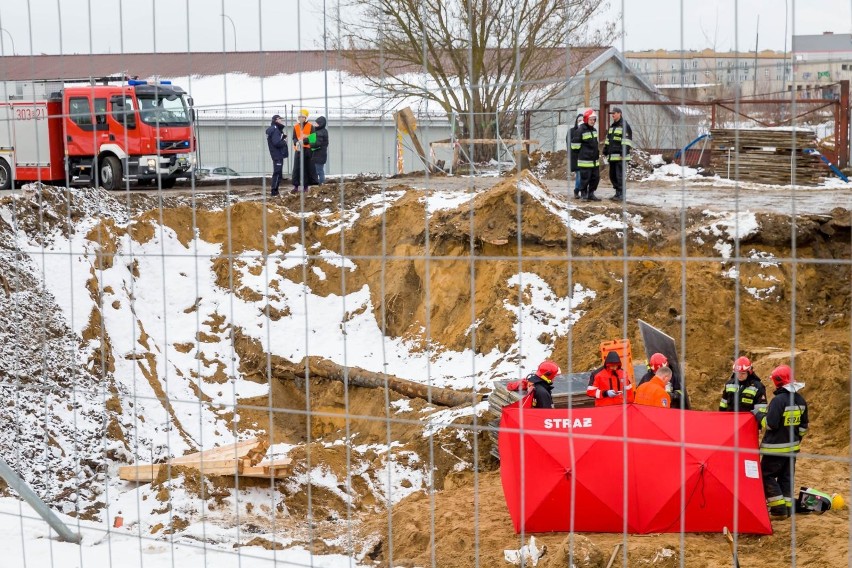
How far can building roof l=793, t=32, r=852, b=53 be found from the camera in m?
3.49

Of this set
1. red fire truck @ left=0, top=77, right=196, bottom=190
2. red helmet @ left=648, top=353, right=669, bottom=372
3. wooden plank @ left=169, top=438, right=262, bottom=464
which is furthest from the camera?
red fire truck @ left=0, top=77, right=196, bottom=190

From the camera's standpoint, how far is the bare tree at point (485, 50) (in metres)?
5.66

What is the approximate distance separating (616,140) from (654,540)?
7.68m

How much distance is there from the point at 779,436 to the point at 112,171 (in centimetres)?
1338

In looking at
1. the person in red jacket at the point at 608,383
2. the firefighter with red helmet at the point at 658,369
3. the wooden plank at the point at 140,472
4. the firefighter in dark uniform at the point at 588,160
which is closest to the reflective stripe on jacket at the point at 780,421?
the firefighter with red helmet at the point at 658,369

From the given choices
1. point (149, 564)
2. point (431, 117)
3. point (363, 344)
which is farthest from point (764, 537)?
point (363, 344)

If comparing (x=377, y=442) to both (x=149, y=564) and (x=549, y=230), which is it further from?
(x=149, y=564)

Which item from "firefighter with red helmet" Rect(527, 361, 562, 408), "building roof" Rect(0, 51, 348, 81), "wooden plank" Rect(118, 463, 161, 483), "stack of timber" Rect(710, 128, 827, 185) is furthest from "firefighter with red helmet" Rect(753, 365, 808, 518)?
"stack of timber" Rect(710, 128, 827, 185)

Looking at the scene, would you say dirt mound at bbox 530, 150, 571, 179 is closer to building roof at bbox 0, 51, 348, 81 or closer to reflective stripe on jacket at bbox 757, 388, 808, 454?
building roof at bbox 0, 51, 348, 81

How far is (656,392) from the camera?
28.0 feet

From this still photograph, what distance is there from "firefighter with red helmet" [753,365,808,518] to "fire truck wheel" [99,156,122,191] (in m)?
12.6

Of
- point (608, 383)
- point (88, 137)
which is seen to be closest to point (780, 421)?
point (608, 383)

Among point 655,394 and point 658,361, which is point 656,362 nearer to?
point 658,361

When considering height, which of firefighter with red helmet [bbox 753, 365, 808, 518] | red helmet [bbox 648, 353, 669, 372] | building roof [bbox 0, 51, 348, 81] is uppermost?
building roof [bbox 0, 51, 348, 81]
